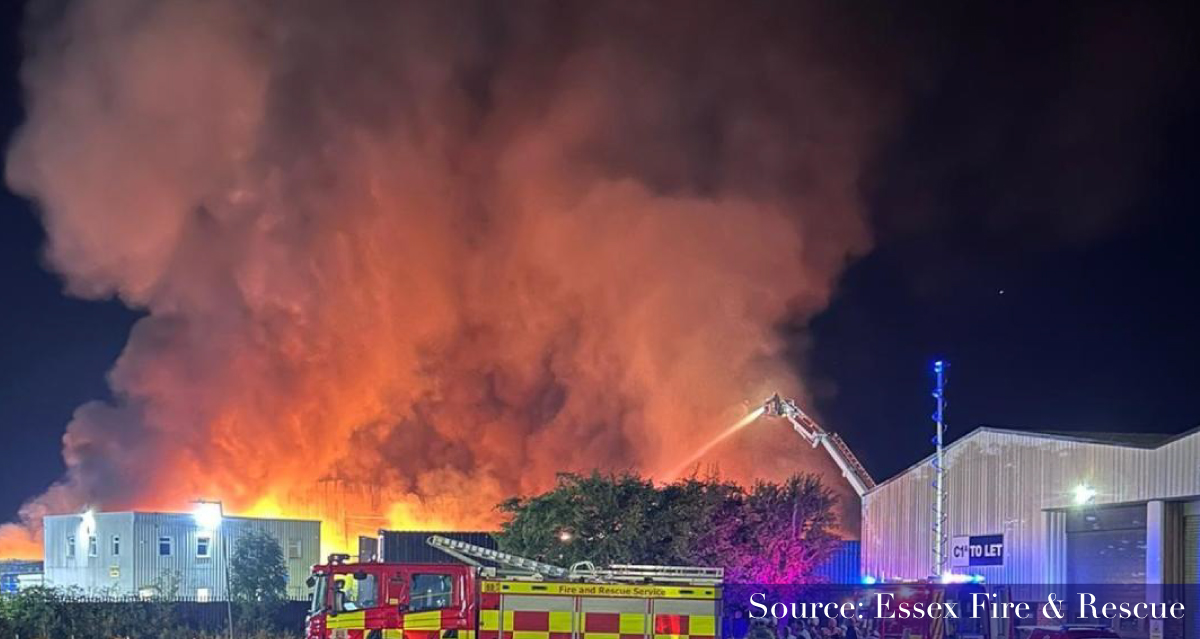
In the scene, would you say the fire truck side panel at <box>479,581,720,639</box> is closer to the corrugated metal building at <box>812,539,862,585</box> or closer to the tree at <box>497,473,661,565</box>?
the tree at <box>497,473,661,565</box>

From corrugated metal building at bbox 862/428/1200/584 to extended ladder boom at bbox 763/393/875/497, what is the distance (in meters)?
9.39

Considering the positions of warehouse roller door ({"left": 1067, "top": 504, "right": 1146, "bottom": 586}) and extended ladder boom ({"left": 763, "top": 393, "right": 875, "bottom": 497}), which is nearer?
warehouse roller door ({"left": 1067, "top": 504, "right": 1146, "bottom": 586})

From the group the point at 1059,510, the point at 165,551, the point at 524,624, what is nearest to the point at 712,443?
the point at 165,551

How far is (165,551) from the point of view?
→ 46.6 m

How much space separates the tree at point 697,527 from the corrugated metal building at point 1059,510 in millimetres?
3943

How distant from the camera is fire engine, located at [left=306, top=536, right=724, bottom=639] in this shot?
19.0 m

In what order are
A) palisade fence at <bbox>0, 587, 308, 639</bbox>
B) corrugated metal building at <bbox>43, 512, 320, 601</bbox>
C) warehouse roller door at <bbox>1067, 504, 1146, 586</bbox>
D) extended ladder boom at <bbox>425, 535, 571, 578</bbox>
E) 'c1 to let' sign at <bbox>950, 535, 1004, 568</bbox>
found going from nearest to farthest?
extended ladder boom at <bbox>425, 535, 571, 578</bbox>
warehouse roller door at <bbox>1067, 504, 1146, 586</bbox>
palisade fence at <bbox>0, 587, 308, 639</bbox>
'c1 to let' sign at <bbox>950, 535, 1004, 568</bbox>
corrugated metal building at <bbox>43, 512, 320, 601</bbox>

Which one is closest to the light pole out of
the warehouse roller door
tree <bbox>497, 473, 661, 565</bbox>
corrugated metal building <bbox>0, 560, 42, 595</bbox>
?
tree <bbox>497, 473, 661, 565</bbox>

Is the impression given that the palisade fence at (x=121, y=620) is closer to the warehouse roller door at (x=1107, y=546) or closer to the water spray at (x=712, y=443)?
the warehouse roller door at (x=1107, y=546)

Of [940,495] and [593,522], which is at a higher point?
[940,495]

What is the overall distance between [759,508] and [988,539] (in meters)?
6.18

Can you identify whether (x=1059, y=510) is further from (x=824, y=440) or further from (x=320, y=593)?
(x=320, y=593)

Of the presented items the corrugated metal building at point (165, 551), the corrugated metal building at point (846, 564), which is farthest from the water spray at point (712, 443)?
the corrugated metal building at point (165, 551)

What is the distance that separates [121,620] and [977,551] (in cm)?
2200
